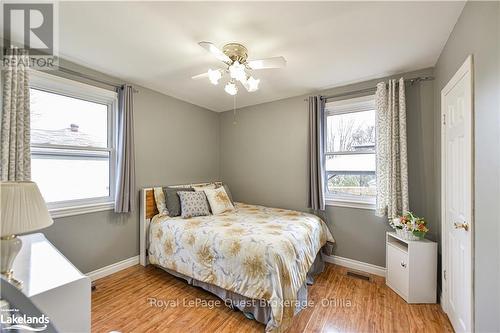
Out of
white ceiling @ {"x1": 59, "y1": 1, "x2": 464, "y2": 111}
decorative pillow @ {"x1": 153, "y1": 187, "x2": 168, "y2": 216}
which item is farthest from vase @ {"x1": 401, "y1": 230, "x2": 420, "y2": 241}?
decorative pillow @ {"x1": 153, "y1": 187, "x2": 168, "y2": 216}

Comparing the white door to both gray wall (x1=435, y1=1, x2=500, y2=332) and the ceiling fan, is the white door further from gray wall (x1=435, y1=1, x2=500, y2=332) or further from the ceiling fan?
the ceiling fan

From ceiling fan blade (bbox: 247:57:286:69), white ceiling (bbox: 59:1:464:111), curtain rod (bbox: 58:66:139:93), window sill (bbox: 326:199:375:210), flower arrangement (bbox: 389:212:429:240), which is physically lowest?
flower arrangement (bbox: 389:212:429:240)

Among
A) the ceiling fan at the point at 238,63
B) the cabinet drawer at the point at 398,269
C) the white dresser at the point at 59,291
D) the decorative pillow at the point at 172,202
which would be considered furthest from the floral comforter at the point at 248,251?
the ceiling fan at the point at 238,63

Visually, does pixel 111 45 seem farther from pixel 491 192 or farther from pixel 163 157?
pixel 491 192

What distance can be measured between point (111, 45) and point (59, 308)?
2111 mm

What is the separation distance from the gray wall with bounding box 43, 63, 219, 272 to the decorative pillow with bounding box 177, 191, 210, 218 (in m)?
0.61

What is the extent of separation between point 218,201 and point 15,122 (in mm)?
2195

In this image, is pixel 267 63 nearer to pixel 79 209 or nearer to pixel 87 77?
pixel 87 77

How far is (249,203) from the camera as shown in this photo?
3.84m

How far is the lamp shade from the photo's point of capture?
3.10 ft

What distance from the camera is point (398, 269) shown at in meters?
2.20

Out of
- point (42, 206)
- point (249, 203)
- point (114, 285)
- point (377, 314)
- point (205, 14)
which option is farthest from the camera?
point (249, 203)

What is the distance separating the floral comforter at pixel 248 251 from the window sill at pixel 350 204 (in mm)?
317

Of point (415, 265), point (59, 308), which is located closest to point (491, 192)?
point (415, 265)
